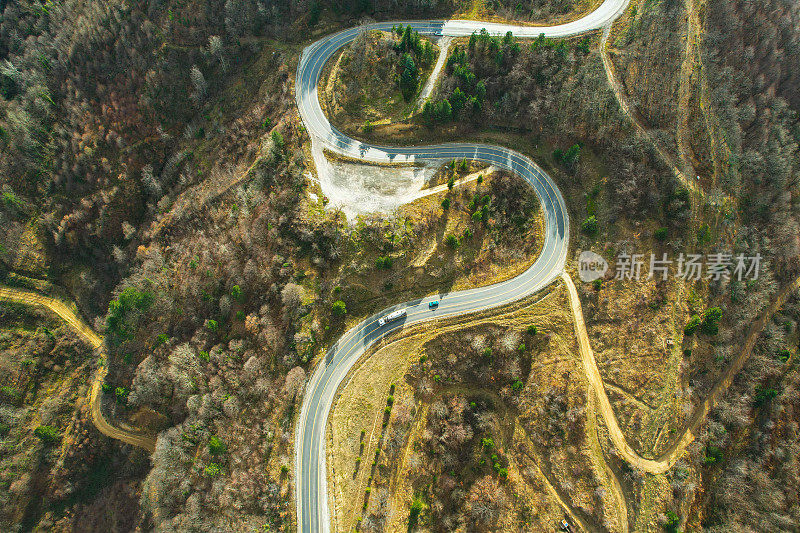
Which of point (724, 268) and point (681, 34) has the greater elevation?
point (681, 34)

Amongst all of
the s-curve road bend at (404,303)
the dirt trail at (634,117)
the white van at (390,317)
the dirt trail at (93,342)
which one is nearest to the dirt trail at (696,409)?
the s-curve road bend at (404,303)

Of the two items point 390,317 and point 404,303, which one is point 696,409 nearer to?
point 404,303

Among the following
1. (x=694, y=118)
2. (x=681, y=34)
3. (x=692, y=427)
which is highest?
(x=681, y=34)

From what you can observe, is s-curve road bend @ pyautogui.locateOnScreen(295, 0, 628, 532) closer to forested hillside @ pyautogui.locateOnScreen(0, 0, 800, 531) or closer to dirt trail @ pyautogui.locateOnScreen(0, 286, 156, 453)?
forested hillside @ pyautogui.locateOnScreen(0, 0, 800, 531)

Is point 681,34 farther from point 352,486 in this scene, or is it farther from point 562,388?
point 352,486

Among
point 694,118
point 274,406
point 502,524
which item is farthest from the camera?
point 694,118

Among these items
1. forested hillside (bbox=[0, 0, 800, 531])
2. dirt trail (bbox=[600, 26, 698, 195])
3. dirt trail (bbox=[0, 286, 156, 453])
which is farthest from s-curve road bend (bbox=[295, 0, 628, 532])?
dirt trail (bbox=[0, 286, 156, 453])

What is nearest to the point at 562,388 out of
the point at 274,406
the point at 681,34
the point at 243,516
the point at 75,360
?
the point at 274,406
